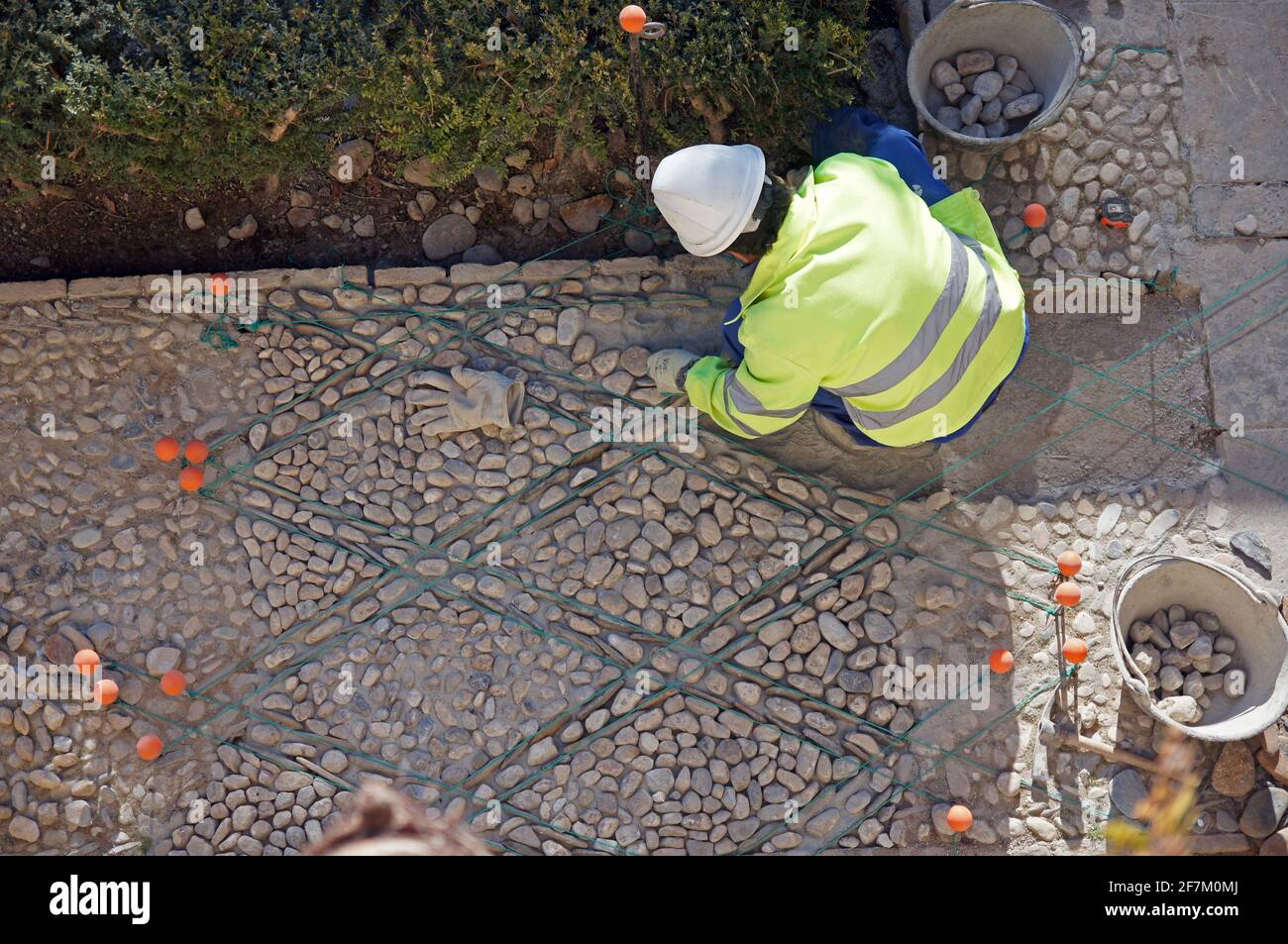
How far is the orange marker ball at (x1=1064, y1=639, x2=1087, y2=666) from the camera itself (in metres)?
4.75

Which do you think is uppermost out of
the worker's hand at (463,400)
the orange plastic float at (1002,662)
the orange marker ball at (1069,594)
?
the worker's hand at (463,400)

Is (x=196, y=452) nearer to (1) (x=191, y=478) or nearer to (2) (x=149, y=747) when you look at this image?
(1) (x=191, y=478)

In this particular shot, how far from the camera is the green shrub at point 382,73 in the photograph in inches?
189

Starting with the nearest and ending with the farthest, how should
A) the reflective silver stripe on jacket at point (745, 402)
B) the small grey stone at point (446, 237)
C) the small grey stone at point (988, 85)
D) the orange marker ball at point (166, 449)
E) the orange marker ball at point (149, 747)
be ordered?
the reflective silver stripe on jacket at point (745, 402) < the orange marker ball at point (149, 747) < the orange marker ball at point (166, 449) < the small grey stone at point (988, 85) < the small grey stone at point (446, 237)

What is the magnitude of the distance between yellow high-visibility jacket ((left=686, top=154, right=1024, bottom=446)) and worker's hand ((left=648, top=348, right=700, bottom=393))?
1.30 feet

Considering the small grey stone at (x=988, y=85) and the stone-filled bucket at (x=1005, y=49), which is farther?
the small grey stone at (x=988, y=85)

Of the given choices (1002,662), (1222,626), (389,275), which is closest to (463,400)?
(389,275)

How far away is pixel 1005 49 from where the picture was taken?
5191mm

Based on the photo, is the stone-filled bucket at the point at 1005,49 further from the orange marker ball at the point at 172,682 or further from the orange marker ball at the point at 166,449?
the orange marker ball at the point at 172,682

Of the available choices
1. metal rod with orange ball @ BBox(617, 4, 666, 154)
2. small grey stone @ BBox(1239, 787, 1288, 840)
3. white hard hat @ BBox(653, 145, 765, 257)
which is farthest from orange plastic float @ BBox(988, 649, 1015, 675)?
metal rod with orange ball @ BBox(617, 4, 666, 154)

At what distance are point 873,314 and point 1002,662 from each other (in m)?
1.73

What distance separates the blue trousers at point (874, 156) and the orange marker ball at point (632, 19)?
0.94 metres

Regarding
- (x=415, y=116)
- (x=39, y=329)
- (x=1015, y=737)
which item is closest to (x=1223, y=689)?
(x=1015, y=737)

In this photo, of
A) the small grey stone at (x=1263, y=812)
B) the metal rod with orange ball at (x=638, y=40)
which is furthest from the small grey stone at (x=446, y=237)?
the small grey stone at (x=1263, y=812)
